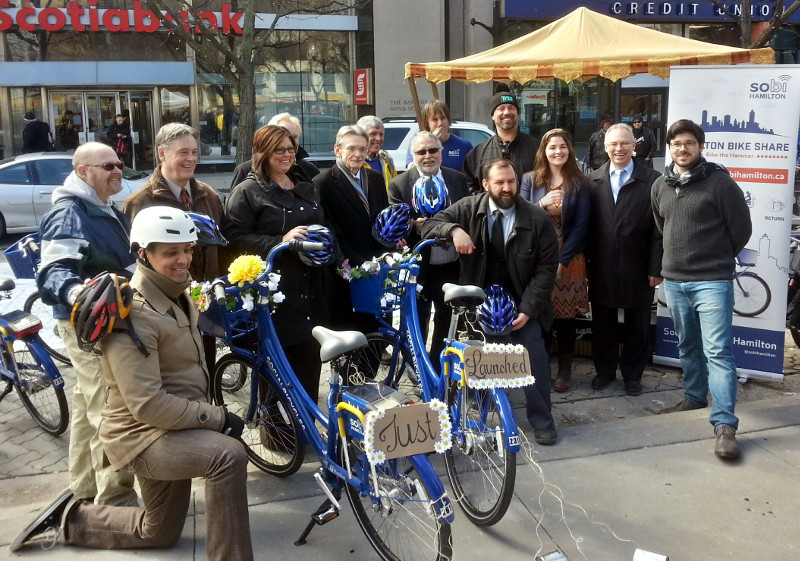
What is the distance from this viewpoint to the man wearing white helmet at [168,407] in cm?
303

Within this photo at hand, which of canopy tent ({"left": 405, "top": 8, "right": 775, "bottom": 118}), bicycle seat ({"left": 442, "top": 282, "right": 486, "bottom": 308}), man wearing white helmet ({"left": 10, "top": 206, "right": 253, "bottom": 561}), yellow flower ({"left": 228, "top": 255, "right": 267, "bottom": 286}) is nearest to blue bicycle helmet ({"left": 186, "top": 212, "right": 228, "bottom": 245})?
yellow flower ({"left": 228, "top": 255, "right": 267, "bottom": 286})

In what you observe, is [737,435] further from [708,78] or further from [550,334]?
[708,78]

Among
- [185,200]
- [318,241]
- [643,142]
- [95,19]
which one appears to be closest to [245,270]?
[318,241]

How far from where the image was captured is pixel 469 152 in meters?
6.54

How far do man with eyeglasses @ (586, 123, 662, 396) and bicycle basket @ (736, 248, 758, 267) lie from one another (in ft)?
2.34

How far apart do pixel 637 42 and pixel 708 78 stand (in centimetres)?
261

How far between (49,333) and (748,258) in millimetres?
5971

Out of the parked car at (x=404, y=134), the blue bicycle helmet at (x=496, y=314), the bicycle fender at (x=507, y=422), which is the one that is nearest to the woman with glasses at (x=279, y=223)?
the blue bicycle helmet at (x=496, y=314)

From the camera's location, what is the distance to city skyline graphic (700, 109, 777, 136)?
5.48 metres

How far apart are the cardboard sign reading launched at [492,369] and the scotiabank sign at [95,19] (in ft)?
56.5

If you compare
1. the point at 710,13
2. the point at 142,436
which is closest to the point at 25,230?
the point at 142,436

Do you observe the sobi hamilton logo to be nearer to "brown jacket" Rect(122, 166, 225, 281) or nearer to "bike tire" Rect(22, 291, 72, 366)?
"brown jacket" Rect(122, 166, 225, 281)

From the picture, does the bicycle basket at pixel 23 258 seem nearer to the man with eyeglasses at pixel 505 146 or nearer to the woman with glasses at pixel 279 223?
the woman with glasses at pixel 279 223

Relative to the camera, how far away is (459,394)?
12.5 ft
